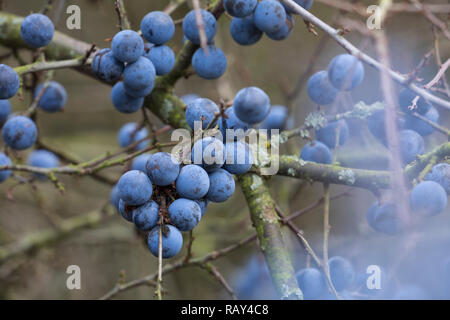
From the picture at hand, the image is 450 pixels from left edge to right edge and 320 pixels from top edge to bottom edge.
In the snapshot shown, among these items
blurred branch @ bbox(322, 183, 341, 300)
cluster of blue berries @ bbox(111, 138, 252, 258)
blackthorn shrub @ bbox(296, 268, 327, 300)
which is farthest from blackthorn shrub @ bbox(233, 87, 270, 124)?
blackthorn shrub @ bbox(296, 268, 327, 300)

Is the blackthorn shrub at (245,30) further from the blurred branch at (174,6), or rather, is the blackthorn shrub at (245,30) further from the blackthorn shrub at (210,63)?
the blurred branch at (174,6)

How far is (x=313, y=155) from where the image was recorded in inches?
73.2

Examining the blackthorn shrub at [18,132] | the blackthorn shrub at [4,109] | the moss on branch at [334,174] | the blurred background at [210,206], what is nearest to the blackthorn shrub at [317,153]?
the moss on branch at [334,174]

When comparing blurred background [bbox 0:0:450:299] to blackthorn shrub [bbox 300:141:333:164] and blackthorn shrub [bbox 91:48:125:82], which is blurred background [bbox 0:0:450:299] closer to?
blackthorn shrub [bbox 300:141:333:164]

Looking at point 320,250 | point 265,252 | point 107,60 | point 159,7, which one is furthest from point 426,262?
point 159,7

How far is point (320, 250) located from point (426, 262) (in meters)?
0.64

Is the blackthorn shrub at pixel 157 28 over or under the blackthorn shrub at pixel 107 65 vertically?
over

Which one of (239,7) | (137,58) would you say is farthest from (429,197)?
(137,58)

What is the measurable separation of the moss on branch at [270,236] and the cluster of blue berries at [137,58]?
488 millimetres

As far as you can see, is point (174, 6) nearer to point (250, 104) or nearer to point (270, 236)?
point (250, 104)

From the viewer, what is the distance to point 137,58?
1652 mm

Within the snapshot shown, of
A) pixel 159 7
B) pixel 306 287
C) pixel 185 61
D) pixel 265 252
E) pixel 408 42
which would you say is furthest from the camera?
pixel 159 7

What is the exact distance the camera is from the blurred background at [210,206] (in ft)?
8.79

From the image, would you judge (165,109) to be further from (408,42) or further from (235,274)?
(408,42)
